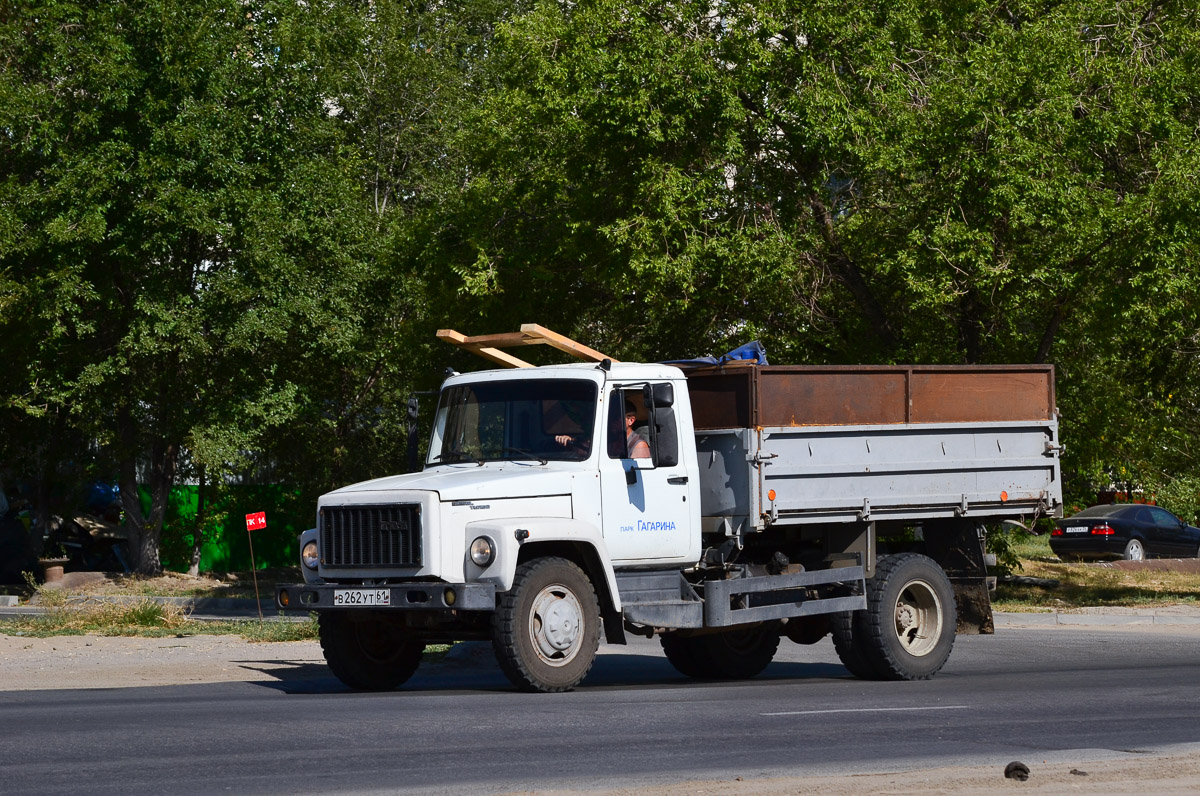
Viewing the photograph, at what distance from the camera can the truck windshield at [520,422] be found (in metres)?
12.4

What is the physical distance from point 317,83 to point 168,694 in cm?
2073

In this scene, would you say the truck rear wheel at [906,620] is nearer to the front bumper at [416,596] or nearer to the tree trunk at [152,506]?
the front bumper at [416,596]

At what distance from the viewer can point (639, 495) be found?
40.9 ft

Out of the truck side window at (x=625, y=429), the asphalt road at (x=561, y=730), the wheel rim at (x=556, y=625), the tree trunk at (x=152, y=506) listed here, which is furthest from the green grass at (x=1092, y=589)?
the tree trunk at (x=152, y=506)

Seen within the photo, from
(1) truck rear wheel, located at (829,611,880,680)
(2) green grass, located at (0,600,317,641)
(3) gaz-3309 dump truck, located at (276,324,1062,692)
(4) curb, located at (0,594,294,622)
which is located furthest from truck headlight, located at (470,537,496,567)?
(4) curb, located at (0,594,294,622)

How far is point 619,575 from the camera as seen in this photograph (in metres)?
12.5

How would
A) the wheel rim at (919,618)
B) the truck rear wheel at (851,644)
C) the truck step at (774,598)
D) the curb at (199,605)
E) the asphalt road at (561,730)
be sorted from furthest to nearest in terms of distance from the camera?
the curb at (199,605) → the wheel rim at (919,618) → the truck rear wheel at (851,644) → the truck step at (774,598) → the asphalt road at (561,730)

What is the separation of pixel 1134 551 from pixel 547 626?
2525cm

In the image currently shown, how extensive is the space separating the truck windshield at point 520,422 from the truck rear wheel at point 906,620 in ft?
10.6

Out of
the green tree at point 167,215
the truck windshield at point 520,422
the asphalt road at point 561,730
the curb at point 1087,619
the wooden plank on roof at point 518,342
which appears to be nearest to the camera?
the asphalt road at point 561,730

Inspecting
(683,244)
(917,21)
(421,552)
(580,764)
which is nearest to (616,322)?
(683,244)

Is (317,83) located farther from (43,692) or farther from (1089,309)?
(43,692)

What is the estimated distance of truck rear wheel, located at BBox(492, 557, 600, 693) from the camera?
37.1ft

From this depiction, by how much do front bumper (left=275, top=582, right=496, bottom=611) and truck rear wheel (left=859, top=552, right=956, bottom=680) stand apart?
3.99 meters
